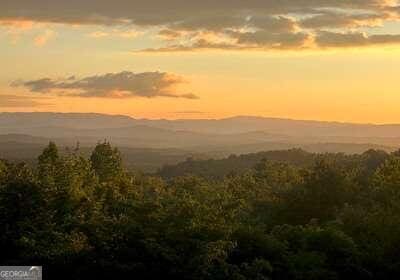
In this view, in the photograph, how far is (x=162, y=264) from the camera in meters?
30.2

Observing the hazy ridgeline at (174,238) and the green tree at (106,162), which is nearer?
the hazy ridgeline at (174,238)

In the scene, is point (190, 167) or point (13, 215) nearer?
point (13, 215)

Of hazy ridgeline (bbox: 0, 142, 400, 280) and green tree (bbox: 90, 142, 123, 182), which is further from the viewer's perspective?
green tree (bbox: 90, 142, 123, 182)

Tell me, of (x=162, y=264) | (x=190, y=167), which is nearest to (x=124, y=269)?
(x=162, y=264)

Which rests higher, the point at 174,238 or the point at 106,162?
the point at 106,162

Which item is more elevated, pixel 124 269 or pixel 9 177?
pixel 9 177

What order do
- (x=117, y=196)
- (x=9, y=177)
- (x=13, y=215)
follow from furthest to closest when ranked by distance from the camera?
(x=117, y=196), (x=9, y=177), (x=13, y=215)

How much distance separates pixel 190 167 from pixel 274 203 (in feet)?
377

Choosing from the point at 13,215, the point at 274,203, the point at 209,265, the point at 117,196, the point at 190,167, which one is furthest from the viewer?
the point at 190,167

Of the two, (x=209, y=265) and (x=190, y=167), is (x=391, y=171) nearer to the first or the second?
(x=209, y=265)

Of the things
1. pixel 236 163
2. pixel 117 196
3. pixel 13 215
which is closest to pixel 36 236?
pixel 13 215

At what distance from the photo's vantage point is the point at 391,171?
45625 millimetres

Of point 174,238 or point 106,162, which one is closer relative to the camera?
point 174,238

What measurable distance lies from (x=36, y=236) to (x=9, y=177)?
6.59 meters
